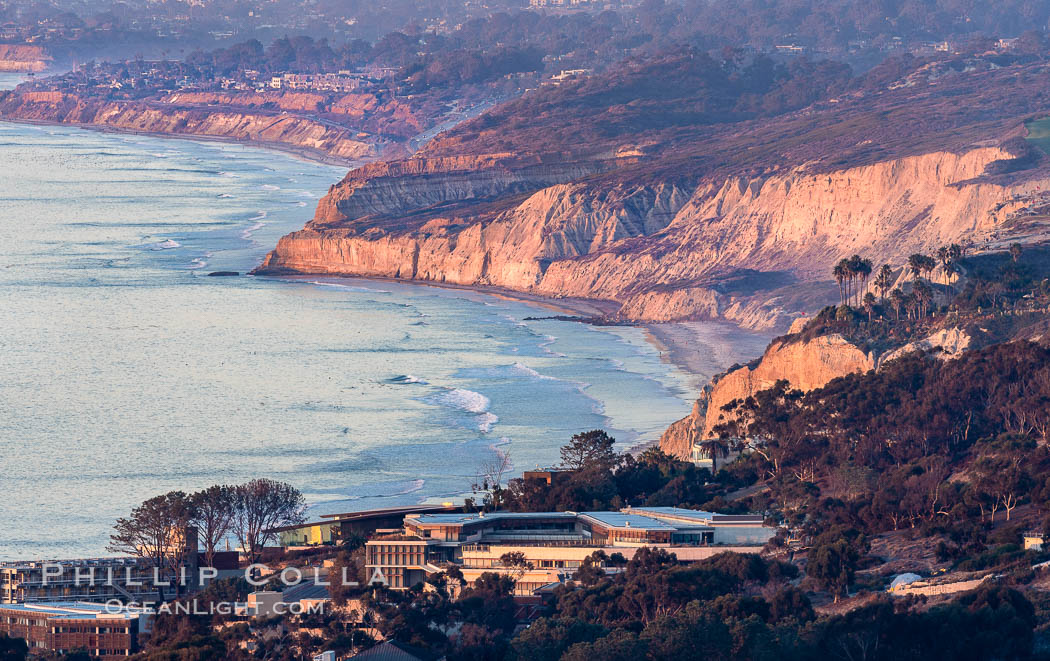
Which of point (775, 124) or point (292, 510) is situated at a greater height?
point (775, 124)

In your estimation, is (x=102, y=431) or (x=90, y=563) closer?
(x=90, y=563)

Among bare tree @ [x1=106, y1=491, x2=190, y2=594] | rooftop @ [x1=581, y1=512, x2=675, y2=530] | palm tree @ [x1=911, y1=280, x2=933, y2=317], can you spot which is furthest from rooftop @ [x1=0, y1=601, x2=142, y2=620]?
palm tree @ [x1=911, y1=280, x2=933, y2=317]

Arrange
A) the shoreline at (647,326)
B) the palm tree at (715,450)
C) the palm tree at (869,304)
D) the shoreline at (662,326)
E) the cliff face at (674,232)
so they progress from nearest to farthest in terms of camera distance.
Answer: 1. the palm tree at (715,450)
2. the palm tree at (869,304)
3. the shoreline at (647,326)
4. the shoreline at (662,326)
5. the cliff face at (674,232)

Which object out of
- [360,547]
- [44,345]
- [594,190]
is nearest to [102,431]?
[44,345]

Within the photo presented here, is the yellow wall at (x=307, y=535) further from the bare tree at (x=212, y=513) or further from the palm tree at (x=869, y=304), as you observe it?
the palm tree at (x=869, y=304)

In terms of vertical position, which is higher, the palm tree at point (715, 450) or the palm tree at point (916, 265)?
the palm tree at point (916, 265)

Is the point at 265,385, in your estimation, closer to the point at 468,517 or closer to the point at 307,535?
the point at 307,535

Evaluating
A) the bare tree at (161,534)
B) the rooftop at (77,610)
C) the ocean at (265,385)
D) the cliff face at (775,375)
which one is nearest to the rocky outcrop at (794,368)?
the cliff face at (775,375)

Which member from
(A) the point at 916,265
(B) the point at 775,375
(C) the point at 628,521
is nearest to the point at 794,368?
(B) the point at 775,375

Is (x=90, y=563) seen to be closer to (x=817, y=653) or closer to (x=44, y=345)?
(x=817, y=653)
